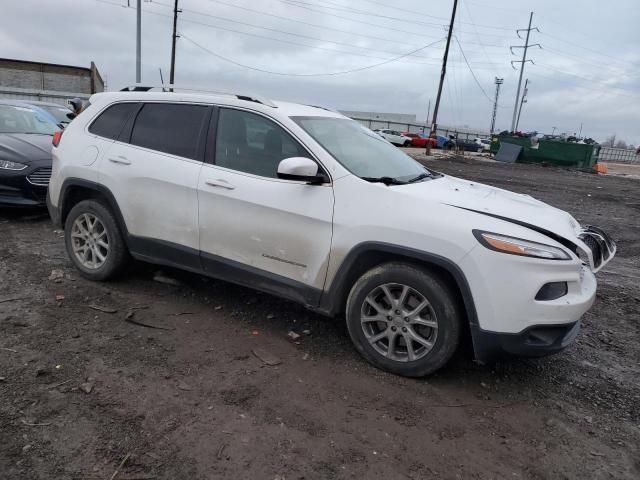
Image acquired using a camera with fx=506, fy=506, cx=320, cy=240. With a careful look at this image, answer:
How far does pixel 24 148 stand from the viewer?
7.12 m

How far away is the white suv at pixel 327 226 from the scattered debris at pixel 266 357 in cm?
45

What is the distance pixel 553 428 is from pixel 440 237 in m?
1.33

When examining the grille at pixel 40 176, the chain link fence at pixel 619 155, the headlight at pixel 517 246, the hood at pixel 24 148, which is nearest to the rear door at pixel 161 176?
the headlight at pixel 517 246

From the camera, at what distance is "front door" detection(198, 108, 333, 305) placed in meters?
3.60

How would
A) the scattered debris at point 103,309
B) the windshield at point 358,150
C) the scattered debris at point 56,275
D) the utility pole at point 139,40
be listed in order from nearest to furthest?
the windshield at point 358,150 < the scattered debris at point 103,309 < the scattered debris at point 56,275 < the utility pole at point 139,40

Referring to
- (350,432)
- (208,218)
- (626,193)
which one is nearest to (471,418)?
(350,432)

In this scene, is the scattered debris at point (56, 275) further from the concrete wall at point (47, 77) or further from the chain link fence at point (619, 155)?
the chain link fence at point (619, 155)

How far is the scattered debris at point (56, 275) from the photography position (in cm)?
487

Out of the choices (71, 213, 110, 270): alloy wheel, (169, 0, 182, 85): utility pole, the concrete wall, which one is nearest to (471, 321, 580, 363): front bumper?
(71, 213, 110, 270): alloy wheel

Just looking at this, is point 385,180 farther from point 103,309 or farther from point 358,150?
point 103,309

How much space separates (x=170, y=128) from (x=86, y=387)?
2.25 m

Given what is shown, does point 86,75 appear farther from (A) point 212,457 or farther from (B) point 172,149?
(A) point 212,457

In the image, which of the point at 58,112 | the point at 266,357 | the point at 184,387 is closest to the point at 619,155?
the point at 58,112

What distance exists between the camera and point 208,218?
4008 mm
